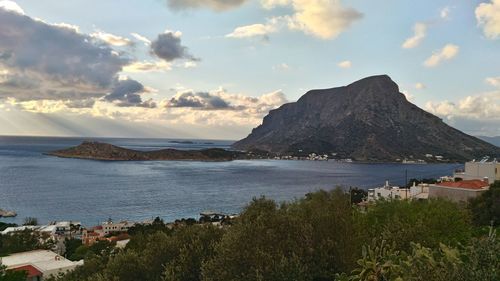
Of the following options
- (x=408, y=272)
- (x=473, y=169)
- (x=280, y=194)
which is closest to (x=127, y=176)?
(x=280, y=194)

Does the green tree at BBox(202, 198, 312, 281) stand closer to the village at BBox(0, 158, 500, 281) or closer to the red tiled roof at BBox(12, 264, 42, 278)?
the village at BBox(0, 158, 500, 281)

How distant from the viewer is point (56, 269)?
29.5m

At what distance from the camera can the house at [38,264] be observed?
28850mm

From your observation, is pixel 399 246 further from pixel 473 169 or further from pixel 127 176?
pixel 127 176

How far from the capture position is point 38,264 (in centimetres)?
3119

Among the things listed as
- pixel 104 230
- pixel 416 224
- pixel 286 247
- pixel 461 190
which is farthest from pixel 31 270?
pixel 461 190

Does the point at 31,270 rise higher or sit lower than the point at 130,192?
higher

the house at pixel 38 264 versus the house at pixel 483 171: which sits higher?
the house at pixel 483 171

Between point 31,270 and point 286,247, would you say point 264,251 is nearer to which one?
point 286,247

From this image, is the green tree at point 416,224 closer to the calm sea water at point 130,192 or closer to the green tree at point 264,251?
the green tree at point 264,251

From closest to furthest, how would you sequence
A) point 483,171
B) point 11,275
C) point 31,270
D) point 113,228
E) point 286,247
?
point 286,247 < point 11,275 < point 31,270 < point 483,171 < point 113,228

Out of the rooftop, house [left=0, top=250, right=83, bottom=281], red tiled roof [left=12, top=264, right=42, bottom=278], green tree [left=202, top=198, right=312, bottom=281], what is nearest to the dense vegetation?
green tree [left=202, top=198, right=312, bottom=281]

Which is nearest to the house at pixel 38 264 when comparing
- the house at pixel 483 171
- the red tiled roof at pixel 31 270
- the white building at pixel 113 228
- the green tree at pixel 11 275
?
the red tiled roof at pixel 31 270

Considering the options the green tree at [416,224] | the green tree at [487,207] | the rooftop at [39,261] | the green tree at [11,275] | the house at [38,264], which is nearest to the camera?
the green tree at [416,224]
